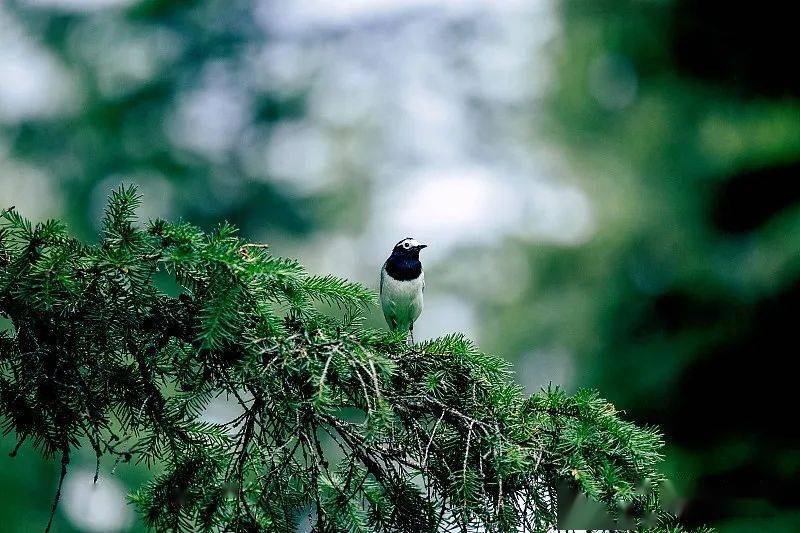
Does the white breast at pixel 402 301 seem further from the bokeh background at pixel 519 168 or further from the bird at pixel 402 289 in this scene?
the bokeh background at pixel 519 168

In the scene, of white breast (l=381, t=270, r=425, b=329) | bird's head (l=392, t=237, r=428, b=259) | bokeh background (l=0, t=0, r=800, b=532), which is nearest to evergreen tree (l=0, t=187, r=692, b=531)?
bokeh background (l=0, t=0, r=800, b=532)

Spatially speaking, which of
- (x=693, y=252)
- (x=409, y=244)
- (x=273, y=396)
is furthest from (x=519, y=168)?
(x=273, y=396)

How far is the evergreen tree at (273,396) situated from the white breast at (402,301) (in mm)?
1654

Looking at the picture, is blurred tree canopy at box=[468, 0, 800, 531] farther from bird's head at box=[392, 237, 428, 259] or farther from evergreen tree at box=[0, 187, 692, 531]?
evergreen tree at box=[0, 187, 692, 531]

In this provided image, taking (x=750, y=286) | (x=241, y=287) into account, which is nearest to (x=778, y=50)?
(x=750, y=286)

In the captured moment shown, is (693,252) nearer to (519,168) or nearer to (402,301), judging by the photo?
(402,301)

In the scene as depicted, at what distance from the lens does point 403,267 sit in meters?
→ 3.69

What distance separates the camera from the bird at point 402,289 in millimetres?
3574

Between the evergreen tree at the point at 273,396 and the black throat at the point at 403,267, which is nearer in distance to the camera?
the evergreen tree at the point at 273,396

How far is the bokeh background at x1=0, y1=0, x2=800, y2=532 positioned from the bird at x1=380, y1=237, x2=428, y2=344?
1.17 metres

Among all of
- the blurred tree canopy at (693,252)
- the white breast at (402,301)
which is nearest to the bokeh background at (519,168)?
the blurred tree canopy at (693,252)

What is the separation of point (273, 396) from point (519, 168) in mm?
7589

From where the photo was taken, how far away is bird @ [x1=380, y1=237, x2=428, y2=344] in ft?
11.7

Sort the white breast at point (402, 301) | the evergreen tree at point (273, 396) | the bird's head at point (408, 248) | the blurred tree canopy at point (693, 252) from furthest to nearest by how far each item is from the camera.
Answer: the blurred tree canopy at point (693, 252) → the bird's head at point (408, 248) → the white breast at point (402, 301) → the evergreen tree at point (273, 396)
